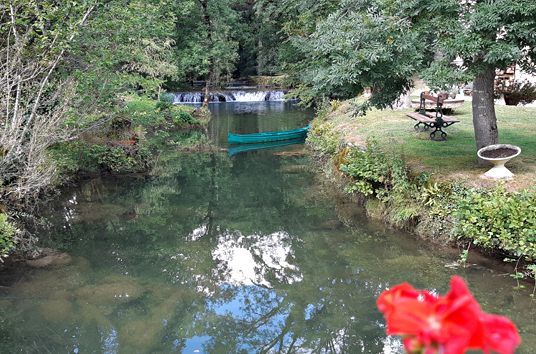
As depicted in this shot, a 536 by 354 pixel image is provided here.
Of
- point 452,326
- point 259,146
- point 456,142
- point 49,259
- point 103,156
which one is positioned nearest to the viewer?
point 452,326

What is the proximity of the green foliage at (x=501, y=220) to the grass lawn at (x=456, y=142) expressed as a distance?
3.01 ft

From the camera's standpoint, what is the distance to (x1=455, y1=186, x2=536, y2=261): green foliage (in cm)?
621

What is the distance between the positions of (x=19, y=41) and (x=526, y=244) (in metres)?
9.21

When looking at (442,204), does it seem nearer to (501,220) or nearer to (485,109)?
(501,220)

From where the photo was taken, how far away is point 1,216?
6.54 meters

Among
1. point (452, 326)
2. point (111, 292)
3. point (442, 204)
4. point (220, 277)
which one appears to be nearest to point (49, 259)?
point (111, 292)

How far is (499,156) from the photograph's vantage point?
8.16m

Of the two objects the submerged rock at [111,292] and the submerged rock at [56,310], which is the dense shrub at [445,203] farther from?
the submerged rock at [56,310]

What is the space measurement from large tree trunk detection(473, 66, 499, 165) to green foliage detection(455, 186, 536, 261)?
2.01 metres

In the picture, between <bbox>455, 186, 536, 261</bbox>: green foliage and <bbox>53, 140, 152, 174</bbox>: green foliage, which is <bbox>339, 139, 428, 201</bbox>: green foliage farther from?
<bbox>53, 140, 152, 174</bbox>: green foliage

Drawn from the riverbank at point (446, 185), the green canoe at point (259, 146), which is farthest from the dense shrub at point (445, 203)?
the green canoe at point (259, 146)

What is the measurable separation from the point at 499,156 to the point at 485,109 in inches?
42.9

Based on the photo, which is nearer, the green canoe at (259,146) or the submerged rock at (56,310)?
the submerged rock at (56,310)

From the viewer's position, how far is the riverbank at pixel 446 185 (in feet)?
21.4
